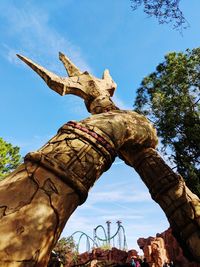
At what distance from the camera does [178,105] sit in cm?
1491

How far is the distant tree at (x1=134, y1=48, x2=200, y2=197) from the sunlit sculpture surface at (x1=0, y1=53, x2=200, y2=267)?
11.3 meters

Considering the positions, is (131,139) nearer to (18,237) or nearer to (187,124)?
(18,237)

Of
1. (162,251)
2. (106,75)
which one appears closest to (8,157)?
(162,251)

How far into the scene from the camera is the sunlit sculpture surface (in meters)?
Result: 1.63

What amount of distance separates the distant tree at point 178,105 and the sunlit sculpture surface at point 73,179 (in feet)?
37.0

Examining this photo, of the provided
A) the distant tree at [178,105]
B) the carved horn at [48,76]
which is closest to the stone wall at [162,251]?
the distant tree at [178,105]

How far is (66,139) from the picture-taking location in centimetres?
210

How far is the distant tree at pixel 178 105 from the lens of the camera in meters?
14.2

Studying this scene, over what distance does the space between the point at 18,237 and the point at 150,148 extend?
1668 mm

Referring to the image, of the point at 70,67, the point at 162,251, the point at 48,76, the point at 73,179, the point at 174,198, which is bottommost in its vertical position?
the point at 73,179

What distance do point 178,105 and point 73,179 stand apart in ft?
45.0

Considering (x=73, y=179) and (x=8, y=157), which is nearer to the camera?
(x=73, y=179)

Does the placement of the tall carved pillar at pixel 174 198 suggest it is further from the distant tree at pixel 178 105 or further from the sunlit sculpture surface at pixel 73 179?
the distant tree at pixel 178 105

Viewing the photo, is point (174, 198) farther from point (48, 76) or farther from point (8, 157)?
point (8, 157)
